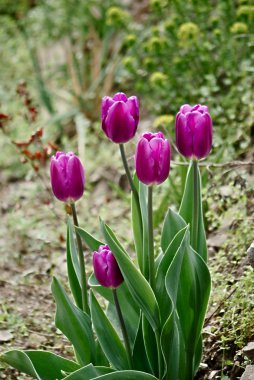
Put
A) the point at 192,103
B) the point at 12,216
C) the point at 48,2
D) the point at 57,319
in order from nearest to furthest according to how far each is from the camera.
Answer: the point at 57,319
the point at 12,216
the point at 192,103
the point at 48,2

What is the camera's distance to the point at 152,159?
72.6 inches

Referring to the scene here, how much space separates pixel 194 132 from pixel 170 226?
0.36 metres

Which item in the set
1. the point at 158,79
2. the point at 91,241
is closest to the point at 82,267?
the point at 91,241

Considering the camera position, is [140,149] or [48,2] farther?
[48,2]

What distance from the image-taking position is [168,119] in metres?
3.51

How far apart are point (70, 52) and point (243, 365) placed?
315cm

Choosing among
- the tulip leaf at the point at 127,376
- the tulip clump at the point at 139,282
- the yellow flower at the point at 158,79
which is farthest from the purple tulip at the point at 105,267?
the yellow flower at the point at 158,79

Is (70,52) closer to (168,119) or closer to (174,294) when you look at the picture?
(168,119)

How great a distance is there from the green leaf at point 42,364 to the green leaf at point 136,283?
275 mm

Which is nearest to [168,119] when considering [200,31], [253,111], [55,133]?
[253,111]

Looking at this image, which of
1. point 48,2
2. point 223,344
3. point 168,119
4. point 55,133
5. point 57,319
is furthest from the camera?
point 48,2

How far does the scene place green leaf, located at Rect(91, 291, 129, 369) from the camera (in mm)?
2074

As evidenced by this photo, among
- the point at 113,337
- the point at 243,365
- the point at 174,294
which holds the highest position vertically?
the point at 174,294

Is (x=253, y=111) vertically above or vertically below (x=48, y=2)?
below
